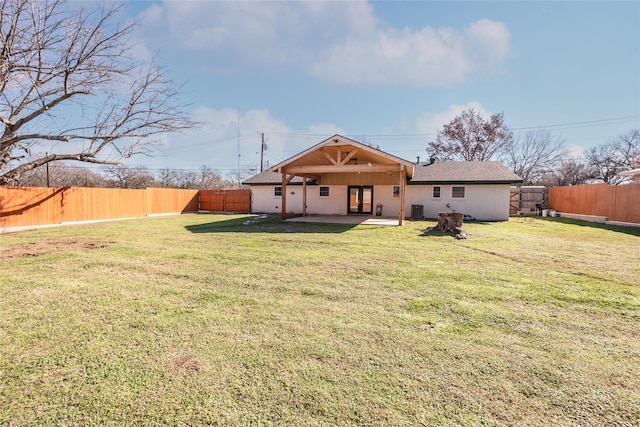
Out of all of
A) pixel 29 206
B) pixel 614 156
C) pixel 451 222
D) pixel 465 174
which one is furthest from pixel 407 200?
pixel 614 156

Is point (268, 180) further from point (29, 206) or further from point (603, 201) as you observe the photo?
point (603, 201)

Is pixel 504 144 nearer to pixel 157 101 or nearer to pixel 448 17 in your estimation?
pixel 448 17

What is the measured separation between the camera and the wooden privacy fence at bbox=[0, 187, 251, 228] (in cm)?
1157

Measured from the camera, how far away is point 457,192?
15.8 meters

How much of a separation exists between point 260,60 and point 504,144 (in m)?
24.9

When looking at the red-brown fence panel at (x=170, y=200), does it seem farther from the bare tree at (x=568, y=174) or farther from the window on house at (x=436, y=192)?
the bare tree at (x=568, y=174)

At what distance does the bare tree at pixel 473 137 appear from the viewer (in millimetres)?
27312

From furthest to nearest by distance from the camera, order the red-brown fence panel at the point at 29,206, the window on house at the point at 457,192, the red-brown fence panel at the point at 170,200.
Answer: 1. the red-brown fence panel at the point at 170,200
2. the window on house at the point at 457,192
3. the red-brown fence panel at the point at 29,206

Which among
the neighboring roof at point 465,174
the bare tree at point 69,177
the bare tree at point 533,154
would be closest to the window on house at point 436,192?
the neighboring roof at point 465,174

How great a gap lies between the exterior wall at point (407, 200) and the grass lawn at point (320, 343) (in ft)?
32.3

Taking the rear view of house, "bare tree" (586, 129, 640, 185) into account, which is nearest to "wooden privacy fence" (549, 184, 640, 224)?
the rear view of house

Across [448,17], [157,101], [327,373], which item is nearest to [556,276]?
[327,373]

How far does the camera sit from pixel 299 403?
2.00 meters

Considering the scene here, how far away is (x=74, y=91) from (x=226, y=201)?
1122 centimetres
